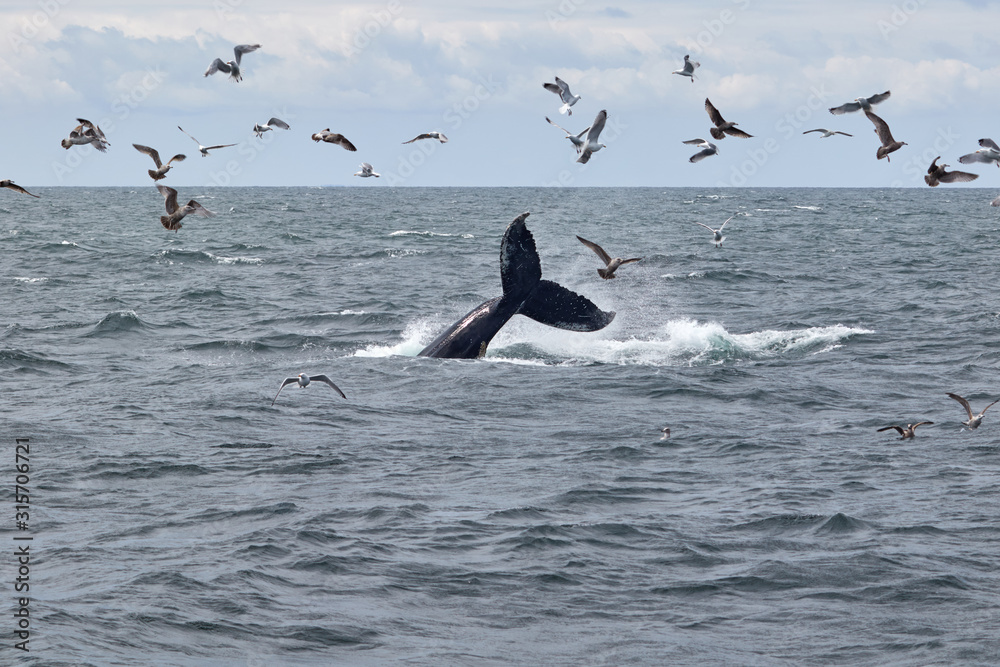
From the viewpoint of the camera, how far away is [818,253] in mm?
55594

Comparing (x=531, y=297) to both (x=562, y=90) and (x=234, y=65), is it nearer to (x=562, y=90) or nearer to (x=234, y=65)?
(x=562, y=90)

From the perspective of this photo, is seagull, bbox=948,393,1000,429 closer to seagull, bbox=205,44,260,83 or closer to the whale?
the whale

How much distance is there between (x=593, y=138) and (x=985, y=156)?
496 centimetres

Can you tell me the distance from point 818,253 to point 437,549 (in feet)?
152

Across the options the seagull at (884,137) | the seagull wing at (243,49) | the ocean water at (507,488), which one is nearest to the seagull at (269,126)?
the seagull wing at (243,49)

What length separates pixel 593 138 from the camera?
1594cm

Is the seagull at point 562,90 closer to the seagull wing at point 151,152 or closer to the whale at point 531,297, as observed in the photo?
the whale at point 531,297

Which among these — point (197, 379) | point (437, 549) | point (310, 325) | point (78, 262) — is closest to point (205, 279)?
point (78, 262)

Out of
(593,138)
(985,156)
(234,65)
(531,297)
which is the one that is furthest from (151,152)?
(985,156)

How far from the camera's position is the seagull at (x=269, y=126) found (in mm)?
17250

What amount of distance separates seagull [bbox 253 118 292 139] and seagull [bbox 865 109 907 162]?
27.0 feet

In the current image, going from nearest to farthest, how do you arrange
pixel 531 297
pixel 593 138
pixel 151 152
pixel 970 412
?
pixel 970 412
pixel 151 152
pixel 593 138
pixel 531 297

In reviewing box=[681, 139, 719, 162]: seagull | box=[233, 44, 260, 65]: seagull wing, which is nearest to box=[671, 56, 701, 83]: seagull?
box=[681, 139, 719, 162]: seagull

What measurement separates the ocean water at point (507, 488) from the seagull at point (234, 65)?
208 inches
